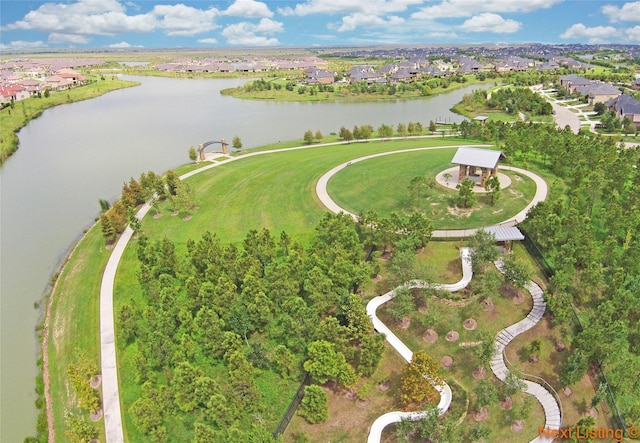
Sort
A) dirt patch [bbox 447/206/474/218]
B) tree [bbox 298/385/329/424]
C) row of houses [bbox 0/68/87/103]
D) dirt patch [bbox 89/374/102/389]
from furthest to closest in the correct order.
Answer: row of houses [bbox 0/68/87/103] < dirt patch [bbox 447/206/474/218] < dirt patch [bbox 89/374/102/389] < tree [bbox 298/385/329/424]

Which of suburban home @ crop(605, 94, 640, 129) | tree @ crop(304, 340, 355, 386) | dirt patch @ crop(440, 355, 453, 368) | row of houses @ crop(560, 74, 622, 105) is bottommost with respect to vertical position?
dirt patch @ crop(440, 355, 453, 368)

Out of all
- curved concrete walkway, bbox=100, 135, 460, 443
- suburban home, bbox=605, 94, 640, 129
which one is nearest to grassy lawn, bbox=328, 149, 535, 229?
curved concrete walkway, bbox=100, 135, 460, 443

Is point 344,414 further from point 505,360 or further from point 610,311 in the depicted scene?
point 610,311

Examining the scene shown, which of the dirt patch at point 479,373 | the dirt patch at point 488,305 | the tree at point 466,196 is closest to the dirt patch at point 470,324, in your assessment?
the dirt patch at point 488,305

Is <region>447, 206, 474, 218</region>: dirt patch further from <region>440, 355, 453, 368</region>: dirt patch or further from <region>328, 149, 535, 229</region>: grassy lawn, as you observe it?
<region>440, 355, 453, 368</region>: dirt patch

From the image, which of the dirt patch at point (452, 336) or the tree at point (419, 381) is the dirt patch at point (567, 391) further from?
the tree at point (419, 381)

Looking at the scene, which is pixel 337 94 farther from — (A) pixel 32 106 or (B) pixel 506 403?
(B) pixel 506 403

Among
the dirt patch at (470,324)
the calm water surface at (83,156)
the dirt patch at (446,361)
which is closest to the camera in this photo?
the dirt patch at (446,361)
